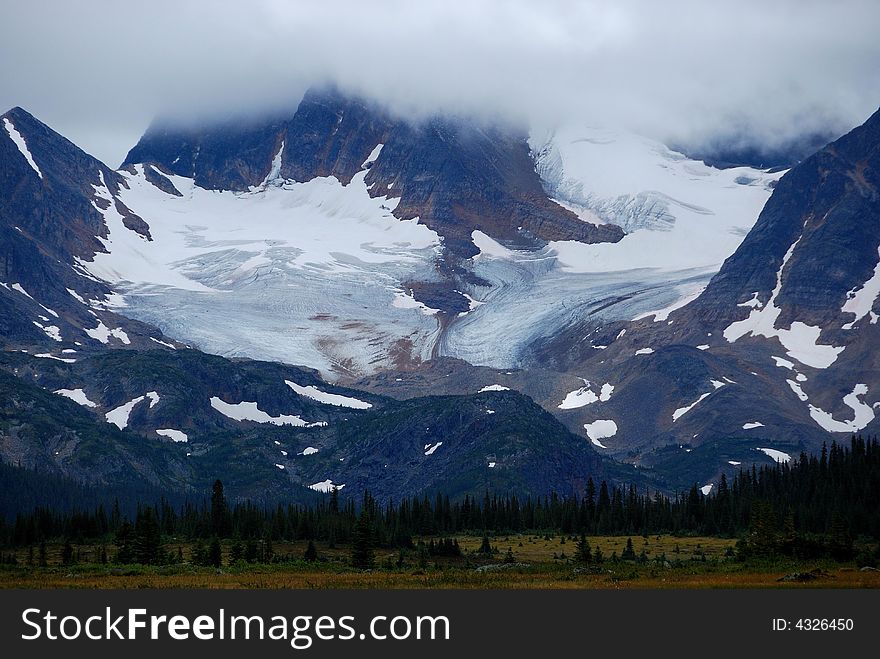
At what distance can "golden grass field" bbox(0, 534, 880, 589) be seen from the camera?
90000 millimetres

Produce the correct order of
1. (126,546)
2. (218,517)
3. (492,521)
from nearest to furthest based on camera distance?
(126,546) < (218,517) < (492,521)

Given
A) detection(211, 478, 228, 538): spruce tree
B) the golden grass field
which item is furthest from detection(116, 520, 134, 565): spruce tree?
detection(211, 478, 228, 538): spruce tree

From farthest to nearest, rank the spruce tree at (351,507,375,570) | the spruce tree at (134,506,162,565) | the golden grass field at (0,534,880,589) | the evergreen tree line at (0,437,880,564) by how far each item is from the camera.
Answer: the evergreen tree line at (0,437,880,564)
the spruce tree at (351,507,375,570)
the spruce tree at (134,506,162,565)
the golden grass field at (0,534,880,589)

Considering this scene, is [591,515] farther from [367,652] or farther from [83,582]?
[367,652]

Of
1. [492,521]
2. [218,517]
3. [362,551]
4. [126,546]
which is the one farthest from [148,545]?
[492,521]

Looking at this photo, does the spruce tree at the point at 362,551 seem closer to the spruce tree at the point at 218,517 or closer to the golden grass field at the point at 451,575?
the golden grass field at the point at 451,575

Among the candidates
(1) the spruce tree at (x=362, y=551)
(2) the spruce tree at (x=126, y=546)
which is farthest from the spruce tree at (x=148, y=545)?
(1) the spruce tree at (x=362, y=551)

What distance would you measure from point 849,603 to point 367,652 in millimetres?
25973

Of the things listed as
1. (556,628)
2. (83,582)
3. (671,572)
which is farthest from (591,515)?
(556,628)

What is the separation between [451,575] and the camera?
10062 cm

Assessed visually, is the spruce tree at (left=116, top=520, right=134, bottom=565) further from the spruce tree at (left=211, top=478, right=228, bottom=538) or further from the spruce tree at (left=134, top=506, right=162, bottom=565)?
the spruce tree at (left=211, top=478, right=228, bottom=538)

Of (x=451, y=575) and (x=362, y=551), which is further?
(x=362, y=551)

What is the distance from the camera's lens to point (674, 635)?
224ft

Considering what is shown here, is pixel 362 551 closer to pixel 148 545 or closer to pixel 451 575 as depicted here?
pixel 148 545
